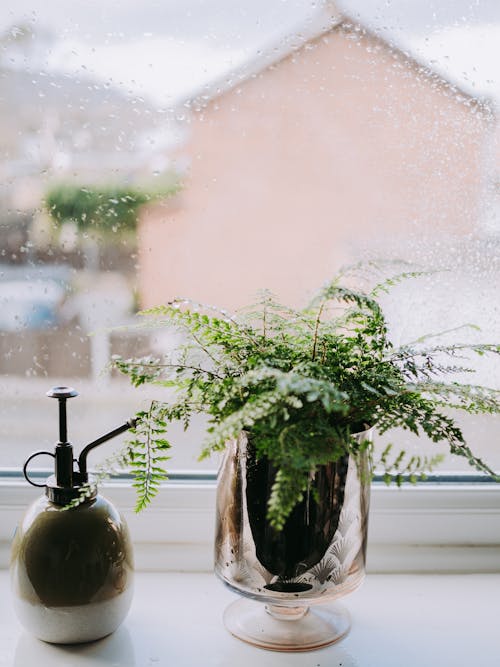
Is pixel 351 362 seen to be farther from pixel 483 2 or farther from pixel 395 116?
pixel 483 2

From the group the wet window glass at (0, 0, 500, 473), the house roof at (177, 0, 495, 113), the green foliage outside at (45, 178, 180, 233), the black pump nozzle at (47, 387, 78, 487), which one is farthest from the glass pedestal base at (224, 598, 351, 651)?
the house roof at (177, 0, 495, 113)

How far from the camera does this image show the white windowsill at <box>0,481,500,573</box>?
106cm

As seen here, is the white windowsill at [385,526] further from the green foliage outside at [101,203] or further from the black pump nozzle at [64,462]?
the green foliage outside at [101,203]

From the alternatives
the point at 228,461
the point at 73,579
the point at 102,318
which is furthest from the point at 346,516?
the point at 102,318

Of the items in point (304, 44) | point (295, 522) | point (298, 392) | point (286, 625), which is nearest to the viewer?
point (298, 392)

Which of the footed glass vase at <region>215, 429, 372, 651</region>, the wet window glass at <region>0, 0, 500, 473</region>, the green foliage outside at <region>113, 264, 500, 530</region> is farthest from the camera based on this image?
the wet window glass at <region>0, 0, 500, 473</region>

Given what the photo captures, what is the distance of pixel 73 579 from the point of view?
78 centimetres

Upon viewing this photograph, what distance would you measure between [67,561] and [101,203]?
517 mm

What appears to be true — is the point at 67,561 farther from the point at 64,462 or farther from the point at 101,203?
the point at 101,203

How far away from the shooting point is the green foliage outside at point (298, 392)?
66cm

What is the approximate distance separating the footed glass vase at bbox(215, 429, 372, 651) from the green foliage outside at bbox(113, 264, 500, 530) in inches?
1.7

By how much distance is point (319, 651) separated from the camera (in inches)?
33.6

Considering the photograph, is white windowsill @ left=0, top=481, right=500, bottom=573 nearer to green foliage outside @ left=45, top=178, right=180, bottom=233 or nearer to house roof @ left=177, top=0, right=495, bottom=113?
green foliage outside @ left=45, top=178, right=180, bottom=233

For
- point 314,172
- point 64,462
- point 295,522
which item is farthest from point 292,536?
point 314,172
